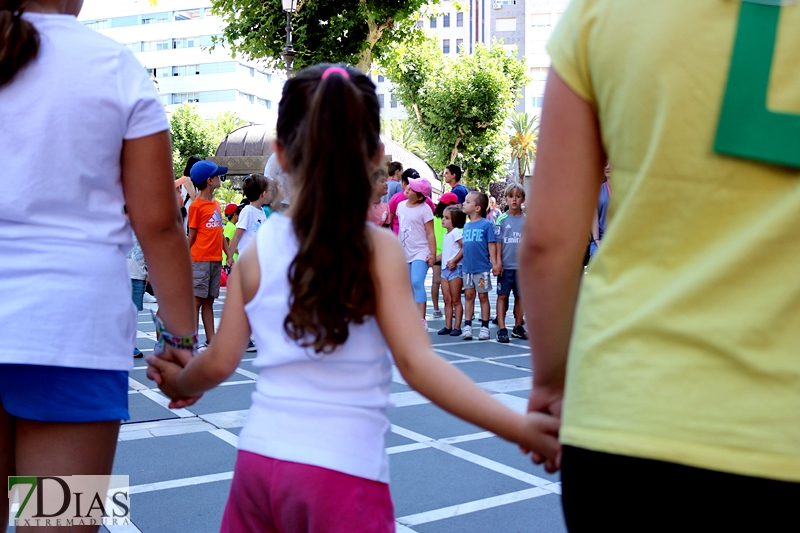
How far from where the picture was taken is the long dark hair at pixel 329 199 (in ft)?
5.98

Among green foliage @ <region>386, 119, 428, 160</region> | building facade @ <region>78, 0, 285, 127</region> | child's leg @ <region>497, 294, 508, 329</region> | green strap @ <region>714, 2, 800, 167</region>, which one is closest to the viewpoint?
green strap @ <region>714, 2, 800, 167</region>

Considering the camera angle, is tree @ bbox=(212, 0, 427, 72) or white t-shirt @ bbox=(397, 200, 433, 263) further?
tree @ bbox=(212, 0, 427, 72)

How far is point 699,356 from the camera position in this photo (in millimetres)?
1266

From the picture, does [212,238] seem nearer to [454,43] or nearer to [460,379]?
[460,379]

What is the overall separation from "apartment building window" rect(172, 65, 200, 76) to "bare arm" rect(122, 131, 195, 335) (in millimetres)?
88445

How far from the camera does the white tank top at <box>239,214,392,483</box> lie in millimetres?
1790

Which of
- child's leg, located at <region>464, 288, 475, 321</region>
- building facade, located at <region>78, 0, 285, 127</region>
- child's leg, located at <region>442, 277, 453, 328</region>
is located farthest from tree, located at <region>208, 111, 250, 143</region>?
child's leg, located at <region>464, 288, 475, 321</region>

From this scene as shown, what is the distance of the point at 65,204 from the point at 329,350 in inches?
27.6

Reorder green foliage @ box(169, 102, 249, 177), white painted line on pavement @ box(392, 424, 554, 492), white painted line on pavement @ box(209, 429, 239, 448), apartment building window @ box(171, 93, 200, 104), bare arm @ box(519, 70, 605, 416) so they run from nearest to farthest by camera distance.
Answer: bare arm @ box(519, 70, 605, 416) → white painted line on pavement @ box(392, 424, 554, 492) → white painted line on pavement @ box(209, 429, 239, 448) → green foliage @ box(169, 102, 249, 177) → apartment building window @ box(171, 93, 200, 104)

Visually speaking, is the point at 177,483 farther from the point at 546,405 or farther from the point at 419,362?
the point at 546,405

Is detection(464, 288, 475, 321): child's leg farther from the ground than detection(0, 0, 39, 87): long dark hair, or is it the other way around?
detection(0, 0, 39, 87): long dark hair

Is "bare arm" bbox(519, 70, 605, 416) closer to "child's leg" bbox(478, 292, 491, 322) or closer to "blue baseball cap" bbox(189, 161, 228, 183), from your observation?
"blue baseball cap" bbox(189, 161, 228, 183)

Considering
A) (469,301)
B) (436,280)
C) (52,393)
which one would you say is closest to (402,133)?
(436,280)

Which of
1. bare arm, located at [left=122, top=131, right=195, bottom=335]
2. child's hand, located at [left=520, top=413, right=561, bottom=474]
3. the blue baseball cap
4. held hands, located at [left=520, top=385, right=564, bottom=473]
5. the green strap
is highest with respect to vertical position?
the green strap
